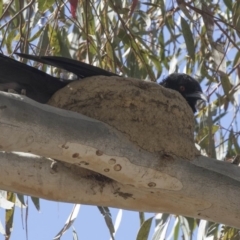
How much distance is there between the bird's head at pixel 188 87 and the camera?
4.77 meters

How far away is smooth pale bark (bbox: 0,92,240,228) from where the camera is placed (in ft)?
9.51

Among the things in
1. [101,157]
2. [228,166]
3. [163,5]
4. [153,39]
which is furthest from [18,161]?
[153,39]

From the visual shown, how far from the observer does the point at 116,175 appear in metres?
3.10

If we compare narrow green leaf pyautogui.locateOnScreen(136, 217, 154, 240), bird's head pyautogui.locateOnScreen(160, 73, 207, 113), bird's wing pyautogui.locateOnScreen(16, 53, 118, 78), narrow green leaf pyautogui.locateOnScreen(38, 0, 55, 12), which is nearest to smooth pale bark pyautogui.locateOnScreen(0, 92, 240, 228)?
bird's wing pyautogui.locateOnScreen(16, 53, 118, 78)

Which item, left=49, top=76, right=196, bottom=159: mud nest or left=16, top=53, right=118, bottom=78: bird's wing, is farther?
left=16, top=53, right=118, bottom=78: bird's wing

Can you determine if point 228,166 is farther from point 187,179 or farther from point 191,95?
point 191,95

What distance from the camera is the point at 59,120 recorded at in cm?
284

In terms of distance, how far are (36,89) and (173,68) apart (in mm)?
2000

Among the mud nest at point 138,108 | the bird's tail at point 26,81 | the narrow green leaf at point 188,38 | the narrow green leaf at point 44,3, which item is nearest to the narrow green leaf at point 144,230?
Result: the mud nest at point 138,108

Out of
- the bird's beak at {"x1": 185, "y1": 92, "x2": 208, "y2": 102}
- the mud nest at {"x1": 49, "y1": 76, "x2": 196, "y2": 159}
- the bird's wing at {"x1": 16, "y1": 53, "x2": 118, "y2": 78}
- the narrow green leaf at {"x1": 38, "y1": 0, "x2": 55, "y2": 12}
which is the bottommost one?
the mud nest at {"x1": 49, "y1": 76, "x2": 196, "y2": 159}

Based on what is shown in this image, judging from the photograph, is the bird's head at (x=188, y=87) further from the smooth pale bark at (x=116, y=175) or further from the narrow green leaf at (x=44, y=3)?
the smooth pale bark at (x=116, y=175)

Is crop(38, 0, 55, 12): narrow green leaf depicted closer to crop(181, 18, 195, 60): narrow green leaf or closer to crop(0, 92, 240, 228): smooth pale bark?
crop(181, 18, 195, 60): narrow green leaf

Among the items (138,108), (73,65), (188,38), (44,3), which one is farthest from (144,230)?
(44,3)

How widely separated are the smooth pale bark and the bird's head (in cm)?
154
